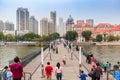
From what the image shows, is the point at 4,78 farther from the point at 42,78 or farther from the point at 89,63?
the point at 89,63

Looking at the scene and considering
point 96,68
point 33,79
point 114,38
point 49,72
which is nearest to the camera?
point 96,68

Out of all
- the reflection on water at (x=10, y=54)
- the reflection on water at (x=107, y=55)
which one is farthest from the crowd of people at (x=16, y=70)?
the reflection on water at (x=107, y=55)

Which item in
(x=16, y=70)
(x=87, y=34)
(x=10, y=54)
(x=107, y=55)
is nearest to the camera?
(x=16, y=70)

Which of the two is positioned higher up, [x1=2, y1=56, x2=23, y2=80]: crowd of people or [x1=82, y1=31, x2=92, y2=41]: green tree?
[x1=82, y1=31, x2=92, y2=41]: green tree

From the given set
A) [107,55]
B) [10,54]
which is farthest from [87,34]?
[107,55]

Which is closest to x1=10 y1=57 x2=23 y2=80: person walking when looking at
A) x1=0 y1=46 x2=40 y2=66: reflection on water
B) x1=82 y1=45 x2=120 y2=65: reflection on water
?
x1=0 y1=46 x2=40 y2=66: reflection on water

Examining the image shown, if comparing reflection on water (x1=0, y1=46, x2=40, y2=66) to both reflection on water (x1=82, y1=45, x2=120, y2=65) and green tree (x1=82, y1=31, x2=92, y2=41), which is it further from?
green tree (x1=82, y1=31, x2=92, y2=41)

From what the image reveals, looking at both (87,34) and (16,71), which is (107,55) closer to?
(16,71)

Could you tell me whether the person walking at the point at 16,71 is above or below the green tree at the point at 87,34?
below

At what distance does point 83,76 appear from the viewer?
58.4 feet

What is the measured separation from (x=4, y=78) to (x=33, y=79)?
25.2 ft

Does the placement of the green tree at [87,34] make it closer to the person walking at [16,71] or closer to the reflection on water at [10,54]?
the reflection on water at [10,54]

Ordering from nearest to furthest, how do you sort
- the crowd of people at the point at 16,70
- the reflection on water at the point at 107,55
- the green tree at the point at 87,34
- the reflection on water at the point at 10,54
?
the crowd of people at the point at 16,70 → the reflection on water at the point at 10,54 → the reflection on water at the point at 107,55 → the green tree at the point at 87,34

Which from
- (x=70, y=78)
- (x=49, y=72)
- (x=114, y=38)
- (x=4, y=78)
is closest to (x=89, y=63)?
(x=70, y=78)
